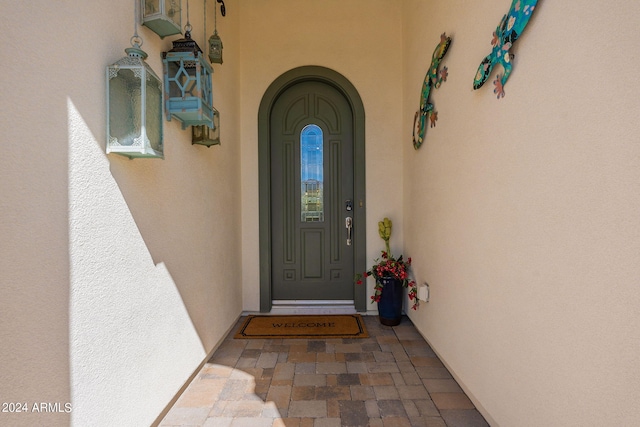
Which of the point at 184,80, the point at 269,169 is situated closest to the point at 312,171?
the point at 269,169

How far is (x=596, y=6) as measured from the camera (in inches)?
36.9

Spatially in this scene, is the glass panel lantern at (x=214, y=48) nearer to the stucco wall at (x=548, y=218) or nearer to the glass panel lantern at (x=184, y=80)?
the glass panel lantern at (x=184, y=80)

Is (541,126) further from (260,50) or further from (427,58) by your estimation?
(260,50)

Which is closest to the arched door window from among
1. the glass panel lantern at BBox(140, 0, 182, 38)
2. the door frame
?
the door frame

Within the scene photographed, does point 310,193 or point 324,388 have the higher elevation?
point 310,193

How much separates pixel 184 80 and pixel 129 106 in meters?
0.53

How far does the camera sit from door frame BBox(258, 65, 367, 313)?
322 centimetres

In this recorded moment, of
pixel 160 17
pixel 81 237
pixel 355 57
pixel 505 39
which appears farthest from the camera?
pixel 355 57

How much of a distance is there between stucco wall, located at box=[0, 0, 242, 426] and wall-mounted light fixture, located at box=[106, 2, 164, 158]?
0.04 m

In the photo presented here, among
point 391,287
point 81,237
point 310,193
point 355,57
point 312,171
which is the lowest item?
point 391,287

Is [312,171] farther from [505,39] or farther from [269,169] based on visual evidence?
[505,39]

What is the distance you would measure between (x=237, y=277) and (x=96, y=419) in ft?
6.35

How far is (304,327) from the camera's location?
9.35ft

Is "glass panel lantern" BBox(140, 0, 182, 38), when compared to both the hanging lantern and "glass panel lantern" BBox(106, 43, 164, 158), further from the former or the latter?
the hanging lantern
